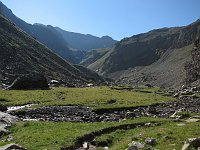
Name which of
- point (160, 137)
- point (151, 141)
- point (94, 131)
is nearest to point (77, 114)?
point (94, 131)

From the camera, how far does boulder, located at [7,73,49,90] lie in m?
85.6

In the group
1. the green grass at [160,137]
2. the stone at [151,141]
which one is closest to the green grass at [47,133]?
the green grass at [160,137]

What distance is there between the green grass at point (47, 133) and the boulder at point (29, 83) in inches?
1943

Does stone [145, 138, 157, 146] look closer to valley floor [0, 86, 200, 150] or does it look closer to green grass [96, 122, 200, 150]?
valley floor [0, 86, 200, 150]

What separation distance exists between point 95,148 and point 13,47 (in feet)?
514

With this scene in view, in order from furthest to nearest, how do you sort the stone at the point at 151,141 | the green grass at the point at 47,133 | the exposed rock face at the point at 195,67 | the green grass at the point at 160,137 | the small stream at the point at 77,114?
the exposed rock face at the point at 195,67
the small stream at the point at 77,114
the green grass at the point at 47,133
the stone at the point at 151,141
the green grass at the point at 160,137

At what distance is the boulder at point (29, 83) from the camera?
8563 cm

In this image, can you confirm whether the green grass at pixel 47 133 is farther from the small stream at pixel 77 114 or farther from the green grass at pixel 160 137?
the small stream at pixel 77 114

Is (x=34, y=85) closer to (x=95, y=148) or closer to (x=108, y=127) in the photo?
(x=108, y=127)

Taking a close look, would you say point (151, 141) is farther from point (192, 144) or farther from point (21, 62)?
point (21, 62)

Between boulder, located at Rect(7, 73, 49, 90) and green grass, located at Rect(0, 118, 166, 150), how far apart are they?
49363 mm

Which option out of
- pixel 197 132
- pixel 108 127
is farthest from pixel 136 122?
pixel 197 132

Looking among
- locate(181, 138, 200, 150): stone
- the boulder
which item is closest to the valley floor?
locate(181, 138, 200, 150): stone

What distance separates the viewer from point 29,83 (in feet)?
288
